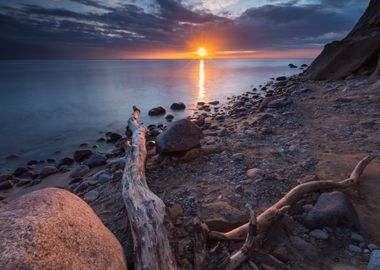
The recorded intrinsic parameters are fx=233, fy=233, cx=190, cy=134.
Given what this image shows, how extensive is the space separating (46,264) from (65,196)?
0.92 meters

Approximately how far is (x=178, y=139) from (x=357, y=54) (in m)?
13.5

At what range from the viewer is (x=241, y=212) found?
324 cm

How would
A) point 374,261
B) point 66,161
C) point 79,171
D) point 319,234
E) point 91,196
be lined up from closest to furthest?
point 374,261 < point 319,234 < point 91,196 < point 79,171 < point 66,161

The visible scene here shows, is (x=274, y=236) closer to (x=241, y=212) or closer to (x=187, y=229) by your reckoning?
(x=241, y=212)

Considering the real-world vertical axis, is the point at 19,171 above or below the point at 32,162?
above

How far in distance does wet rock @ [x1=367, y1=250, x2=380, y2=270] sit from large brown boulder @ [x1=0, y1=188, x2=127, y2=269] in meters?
2.43

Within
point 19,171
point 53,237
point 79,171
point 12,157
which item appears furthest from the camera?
point 12,157

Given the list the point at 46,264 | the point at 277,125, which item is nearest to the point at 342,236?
the point at 46,264

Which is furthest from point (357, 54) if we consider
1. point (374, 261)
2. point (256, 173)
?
point (374, 261)

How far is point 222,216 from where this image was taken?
10.5 ft

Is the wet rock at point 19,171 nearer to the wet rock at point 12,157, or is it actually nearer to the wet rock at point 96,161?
the wet rock at point 12,157

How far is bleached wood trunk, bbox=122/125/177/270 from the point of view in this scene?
230 cm

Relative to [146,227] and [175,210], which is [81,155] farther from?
[146,227]

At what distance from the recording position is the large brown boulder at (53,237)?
1.60 meters
